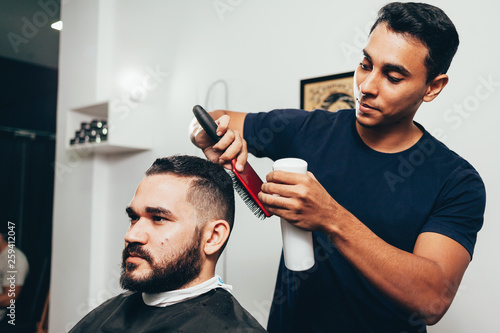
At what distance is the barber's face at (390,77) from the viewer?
1.17 meters

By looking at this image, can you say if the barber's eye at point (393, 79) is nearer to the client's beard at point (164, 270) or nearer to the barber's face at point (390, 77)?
the barber's face at point (390, 77)

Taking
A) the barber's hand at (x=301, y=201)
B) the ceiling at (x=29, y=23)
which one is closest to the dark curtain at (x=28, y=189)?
the ceiling at (x=29, y=23)

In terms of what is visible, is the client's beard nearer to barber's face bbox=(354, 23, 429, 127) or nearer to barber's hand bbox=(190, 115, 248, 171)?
barber's hand bbox=(190, 115, 248, 171)

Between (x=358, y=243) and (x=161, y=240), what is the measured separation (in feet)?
2.00

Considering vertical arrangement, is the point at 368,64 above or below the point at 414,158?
above

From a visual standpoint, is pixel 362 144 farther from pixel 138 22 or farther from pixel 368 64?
pixel 138 22

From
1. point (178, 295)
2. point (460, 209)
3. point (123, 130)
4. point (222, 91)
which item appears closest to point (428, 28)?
point (460, 209)

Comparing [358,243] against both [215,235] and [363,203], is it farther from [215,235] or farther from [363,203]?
[215,235]

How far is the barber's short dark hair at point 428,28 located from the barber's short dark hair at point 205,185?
706 millimetres

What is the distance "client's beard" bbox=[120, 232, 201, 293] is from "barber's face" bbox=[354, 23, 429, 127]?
0.67 m

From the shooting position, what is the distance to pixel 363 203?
126 cm

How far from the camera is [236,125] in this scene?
1.51m

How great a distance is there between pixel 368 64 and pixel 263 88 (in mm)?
1376

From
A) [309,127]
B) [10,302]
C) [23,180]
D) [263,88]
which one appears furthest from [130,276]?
[23,180]
